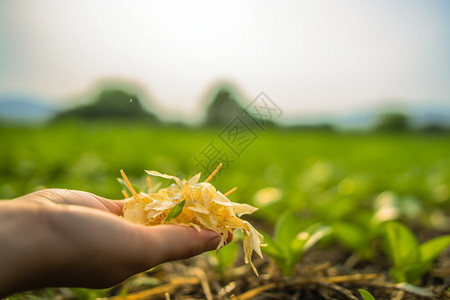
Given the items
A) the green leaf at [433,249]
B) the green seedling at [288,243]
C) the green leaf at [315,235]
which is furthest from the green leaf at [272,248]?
the green leaf at [433,249]

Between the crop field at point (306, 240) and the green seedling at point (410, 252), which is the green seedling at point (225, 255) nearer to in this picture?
the crop field at point (306, 240)

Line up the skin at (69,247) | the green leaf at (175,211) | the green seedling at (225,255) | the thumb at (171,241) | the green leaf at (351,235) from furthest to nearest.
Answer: the green leaf at (351,235), the green seedling at (225,255), the green leaf at (175,211), the thumb at (171,241), the skin at (69,247)

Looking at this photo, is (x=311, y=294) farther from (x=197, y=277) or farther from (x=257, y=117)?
(x=257, y=117)

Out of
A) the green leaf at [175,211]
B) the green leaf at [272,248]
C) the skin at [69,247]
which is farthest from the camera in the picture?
the green leaf at [272,248]

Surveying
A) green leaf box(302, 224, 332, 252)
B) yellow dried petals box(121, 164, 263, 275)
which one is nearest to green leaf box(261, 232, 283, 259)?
green leaf box(302, 224, 332, 252)

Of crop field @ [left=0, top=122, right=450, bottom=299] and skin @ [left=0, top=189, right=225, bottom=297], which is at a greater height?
skin @ [left=0, top=189, right=225, bottom=297]

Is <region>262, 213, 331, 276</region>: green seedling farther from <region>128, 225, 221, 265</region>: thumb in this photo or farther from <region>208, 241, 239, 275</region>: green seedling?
<region>128, 225, 221, 265</region>: thumb

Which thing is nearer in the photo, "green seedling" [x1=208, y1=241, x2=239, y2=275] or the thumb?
the thumb
